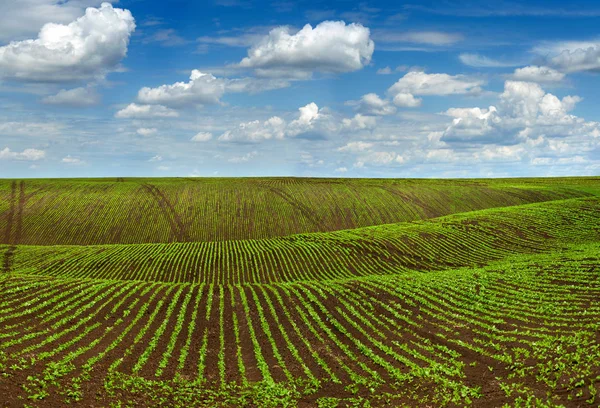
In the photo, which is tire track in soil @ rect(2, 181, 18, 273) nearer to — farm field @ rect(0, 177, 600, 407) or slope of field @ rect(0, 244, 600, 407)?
farm field @ rect(0, 177, 600, 407)

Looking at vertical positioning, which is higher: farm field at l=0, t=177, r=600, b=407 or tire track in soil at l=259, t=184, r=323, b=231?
tire track in soil at l=259, t=184, r=323, b=231

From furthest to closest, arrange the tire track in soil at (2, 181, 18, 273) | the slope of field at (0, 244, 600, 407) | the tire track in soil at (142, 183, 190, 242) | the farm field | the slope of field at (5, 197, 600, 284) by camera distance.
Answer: the tire track in soil at (142, 183, 190, 242)
the tire track in soil at (2, 181, 18, 273)
the slope of field at (5, 197, 600, 284)
the farm field
the slope of field at (0, 244, 600, 407)

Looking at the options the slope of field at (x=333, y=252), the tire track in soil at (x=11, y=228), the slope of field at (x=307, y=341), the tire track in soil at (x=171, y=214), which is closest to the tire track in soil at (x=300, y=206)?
the slope of field at (x=333, y=252)

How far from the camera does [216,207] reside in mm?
111062

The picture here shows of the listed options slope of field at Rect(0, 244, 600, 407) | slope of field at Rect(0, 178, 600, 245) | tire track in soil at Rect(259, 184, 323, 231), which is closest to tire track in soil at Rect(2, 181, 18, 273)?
slope of field at Rect(0, 178, 600, 245)

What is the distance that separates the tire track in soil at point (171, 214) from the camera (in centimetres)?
9700

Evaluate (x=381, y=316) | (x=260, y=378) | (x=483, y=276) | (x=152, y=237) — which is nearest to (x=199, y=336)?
(x=260, y=378)

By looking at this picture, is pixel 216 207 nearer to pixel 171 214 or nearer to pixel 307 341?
pixel 171 214

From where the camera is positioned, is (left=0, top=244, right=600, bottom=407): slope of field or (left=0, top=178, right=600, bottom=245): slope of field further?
(left=0, top=178, right=600, bottom=245): slope of field

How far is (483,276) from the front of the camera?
42.9m

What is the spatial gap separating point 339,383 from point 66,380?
1291cm

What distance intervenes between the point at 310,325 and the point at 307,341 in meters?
2.57

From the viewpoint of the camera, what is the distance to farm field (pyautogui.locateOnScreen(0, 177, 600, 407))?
22.4 m

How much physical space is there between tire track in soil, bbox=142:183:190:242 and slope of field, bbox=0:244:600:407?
186ft
